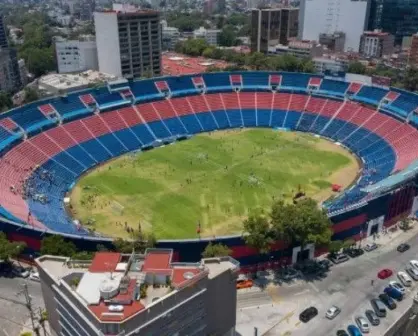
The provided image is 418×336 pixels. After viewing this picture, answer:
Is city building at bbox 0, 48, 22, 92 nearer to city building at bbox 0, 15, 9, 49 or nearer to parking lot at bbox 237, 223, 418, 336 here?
city building at bbox 0, 15, 9, 49

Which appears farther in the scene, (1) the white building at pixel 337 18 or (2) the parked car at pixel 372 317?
(1) the white building at pixel 337 18

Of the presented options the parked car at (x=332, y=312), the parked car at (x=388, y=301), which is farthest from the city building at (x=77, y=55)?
the parked car at (x=388, y=301)

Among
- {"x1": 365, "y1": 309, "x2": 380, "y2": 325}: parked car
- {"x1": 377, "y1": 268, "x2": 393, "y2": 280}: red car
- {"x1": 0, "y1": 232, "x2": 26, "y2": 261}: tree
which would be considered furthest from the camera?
{"x1": 0, "y1": 232, "x2": 26, "y2": 261}: tree

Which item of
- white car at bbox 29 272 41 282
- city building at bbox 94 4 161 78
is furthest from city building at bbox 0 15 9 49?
white car at bbox 29 272 41 282

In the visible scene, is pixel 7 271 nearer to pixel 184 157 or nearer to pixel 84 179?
pixel 84 179

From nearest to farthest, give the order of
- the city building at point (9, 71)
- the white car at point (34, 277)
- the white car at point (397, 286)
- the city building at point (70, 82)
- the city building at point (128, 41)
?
1. the white car at point (397, 286)
2. the white car at point (34, 277)
3. the city building at point (70, 82)
4. the city building at point (128, 41)
5. the city building at point (9, 71)

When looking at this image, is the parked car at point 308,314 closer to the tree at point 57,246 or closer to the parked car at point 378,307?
the parked car at point 378,307
